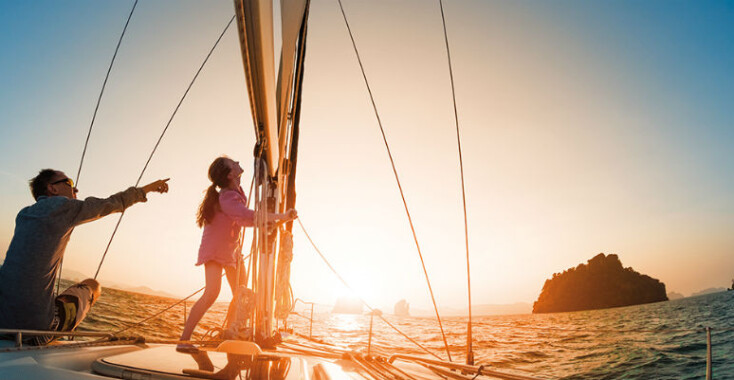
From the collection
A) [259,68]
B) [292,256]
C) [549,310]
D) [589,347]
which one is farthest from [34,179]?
[549,310]

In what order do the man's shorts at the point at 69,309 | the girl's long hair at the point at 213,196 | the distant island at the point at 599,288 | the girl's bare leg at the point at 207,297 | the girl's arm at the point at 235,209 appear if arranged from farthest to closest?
the distant island at the point at 599,288 < the girl's long hair at the point at 213,196 < the girl's arm at the point at 235,209 < the girl's bare leg at the point at 207,297 < the man's shorts at the point at 69,309

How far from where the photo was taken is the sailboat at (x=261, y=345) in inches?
50.2

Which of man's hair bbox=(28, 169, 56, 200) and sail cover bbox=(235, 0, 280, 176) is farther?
man's hair bbox=(28, 169, 56, 200)

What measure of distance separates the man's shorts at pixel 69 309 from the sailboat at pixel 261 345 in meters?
0.12

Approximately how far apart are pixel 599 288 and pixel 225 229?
97371mm

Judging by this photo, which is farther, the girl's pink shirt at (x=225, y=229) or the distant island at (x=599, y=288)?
the distant island at (x=599, y=288)

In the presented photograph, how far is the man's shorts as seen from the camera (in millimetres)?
2025

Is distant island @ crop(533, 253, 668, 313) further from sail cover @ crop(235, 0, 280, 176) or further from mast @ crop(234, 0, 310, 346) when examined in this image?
sail cover @ crop(235, 0, 280, 176)

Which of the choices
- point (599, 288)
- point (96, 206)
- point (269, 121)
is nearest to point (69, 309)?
point (96, 206)

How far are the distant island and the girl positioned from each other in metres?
95.8

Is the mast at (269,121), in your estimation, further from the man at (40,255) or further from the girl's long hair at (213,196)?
the man at (40,255)

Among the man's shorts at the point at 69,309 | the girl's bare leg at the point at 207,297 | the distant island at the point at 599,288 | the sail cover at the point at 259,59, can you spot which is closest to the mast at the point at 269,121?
the sail cover at the point at 259,59

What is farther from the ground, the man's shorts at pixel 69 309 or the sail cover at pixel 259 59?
the sail cover at pixel 259 59

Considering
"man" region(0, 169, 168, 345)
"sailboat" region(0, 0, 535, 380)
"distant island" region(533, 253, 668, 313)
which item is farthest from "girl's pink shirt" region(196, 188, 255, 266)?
"distant island" region(533, 253, 668, 313)
